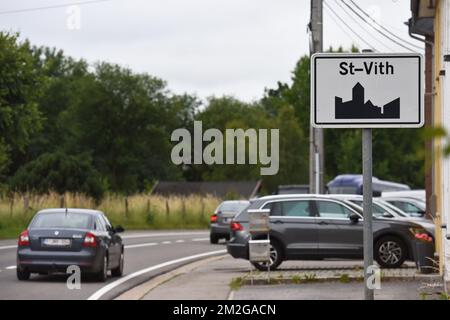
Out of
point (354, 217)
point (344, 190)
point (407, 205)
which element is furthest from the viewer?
point (344, 190)

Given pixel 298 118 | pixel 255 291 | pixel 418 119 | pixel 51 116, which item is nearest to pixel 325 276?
pixel 255 291

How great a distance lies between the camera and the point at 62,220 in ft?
69.8

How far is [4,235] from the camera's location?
38781mm

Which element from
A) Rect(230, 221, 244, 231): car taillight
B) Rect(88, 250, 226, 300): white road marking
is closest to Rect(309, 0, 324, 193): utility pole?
Rect(88, 250, 226, 300): white road marking

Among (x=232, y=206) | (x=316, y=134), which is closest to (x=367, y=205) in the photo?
(x=316, y=134)

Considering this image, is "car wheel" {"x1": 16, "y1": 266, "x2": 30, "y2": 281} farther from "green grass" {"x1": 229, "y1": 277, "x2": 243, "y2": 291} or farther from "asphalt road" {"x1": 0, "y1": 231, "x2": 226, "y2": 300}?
"green grass" {"x1": 229, "y1": 277, "x2": 243, "y2": 291}

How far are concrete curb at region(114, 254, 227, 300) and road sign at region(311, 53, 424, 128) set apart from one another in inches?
417

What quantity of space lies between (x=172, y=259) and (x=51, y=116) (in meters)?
78.4

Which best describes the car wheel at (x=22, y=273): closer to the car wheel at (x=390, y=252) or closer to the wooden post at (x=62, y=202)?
the car wheel at (x=390, y=252)

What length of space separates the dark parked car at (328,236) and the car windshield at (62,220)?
3686mm

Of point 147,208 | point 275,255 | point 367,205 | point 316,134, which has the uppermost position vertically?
point 316,134

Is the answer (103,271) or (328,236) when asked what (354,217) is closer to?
(328,236)

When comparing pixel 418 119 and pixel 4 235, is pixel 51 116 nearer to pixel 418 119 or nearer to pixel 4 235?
pixel 4 235

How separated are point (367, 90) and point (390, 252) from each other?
1648 centimetres
